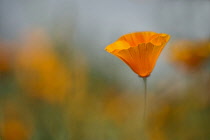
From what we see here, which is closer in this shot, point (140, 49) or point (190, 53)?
point (140, 49)

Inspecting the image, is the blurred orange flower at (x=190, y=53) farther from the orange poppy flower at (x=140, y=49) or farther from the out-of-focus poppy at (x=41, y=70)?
the out-of-focus poppy at (x=41, y=70)

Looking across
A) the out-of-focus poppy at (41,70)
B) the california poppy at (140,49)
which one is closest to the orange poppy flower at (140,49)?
the california poppy at (140,49)

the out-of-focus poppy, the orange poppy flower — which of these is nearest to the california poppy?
the orange poppy flower

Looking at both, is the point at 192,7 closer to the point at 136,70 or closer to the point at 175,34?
the point at 175,34

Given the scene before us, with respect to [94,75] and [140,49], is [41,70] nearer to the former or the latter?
[94,75]

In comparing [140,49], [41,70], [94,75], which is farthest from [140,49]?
[41,70]

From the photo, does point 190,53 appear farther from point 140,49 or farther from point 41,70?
point 41,70
